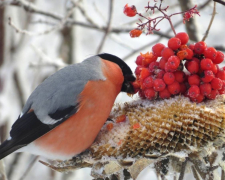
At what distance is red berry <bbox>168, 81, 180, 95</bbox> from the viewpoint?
1.89 metres

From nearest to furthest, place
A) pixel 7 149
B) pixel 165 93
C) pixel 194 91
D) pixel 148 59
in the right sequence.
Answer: pixel 194 91 → pixel 165 93 → pixel 148 59 → pixel 7 149

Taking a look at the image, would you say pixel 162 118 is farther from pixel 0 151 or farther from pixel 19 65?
pixel 19 65

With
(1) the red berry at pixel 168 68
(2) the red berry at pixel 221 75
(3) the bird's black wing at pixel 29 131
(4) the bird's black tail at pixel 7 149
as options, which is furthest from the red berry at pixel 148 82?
(4) the bird's black tail at pixel 7 149

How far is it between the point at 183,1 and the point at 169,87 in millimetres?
1044

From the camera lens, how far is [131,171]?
171 centimetres

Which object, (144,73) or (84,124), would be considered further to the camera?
(84,124)

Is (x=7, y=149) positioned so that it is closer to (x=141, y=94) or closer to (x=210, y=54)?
(x=141, y=94)

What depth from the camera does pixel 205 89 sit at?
184 centimetres

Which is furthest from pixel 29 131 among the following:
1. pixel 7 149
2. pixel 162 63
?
pixel 162 63

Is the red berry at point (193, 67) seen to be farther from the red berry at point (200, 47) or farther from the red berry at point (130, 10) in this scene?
the red berry at point (130, 10)

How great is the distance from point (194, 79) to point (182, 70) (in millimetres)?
108

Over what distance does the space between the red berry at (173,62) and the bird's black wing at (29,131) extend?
0.61 metres

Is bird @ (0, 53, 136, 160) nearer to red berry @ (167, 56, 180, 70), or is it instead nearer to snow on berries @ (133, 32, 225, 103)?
snow on berries @ (133, 32, 225, 103)

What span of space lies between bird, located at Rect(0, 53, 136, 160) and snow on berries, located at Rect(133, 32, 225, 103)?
266mm
